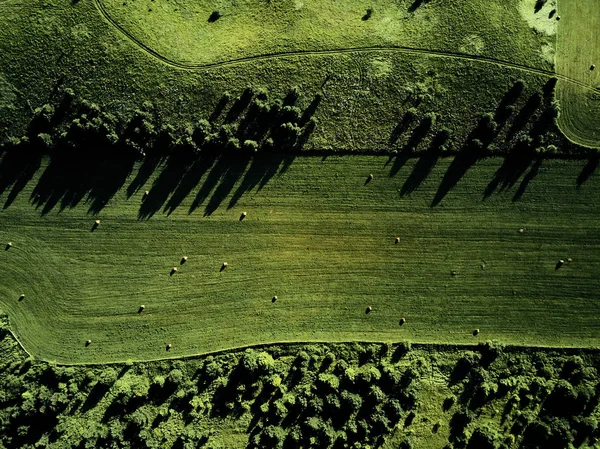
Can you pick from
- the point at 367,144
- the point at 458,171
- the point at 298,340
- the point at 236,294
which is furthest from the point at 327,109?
the point at 298,340

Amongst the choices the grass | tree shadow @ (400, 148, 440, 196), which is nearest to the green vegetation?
the grass

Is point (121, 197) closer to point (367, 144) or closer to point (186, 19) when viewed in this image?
point (186, 19)

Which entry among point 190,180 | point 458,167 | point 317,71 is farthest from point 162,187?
point 458,167

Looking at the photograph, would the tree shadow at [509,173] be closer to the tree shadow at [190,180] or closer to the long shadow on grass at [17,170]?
the tree shadow at [190,180]

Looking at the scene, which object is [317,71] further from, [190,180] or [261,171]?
[190,180]

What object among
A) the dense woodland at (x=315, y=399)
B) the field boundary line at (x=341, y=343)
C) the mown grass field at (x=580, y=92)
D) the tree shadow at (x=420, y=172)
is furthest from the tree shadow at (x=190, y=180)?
the mown grass field at (x=580, y=92)

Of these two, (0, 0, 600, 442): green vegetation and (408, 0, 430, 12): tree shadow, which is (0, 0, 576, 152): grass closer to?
(0, 0, 600, 442): green vegetation
